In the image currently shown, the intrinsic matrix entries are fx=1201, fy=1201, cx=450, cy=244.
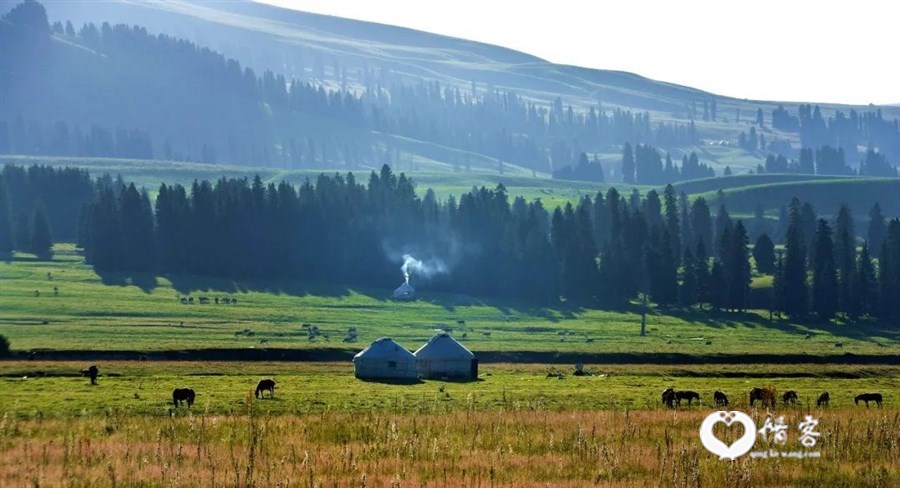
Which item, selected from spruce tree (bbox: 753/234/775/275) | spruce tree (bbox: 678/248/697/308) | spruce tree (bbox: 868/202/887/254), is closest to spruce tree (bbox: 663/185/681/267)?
spruce tree (bbox: 678/248/697/308)

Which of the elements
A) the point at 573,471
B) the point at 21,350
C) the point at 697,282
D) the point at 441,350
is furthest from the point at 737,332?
the point at 573,471

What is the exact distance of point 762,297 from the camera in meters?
145

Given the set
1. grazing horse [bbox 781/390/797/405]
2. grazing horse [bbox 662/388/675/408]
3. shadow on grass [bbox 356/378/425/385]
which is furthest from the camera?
shadow on grass [bbox 356/378/425/385]

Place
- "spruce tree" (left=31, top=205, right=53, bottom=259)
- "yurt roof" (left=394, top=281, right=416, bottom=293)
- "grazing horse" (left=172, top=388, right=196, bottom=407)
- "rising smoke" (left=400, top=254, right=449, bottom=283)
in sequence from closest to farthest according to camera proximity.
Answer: "grazing horse" (left=172, top=388, right=196, bottom=407) < "yurt roof" (left=394, top=281, right=416, bottom=293) < "rising smoke" (left=400, top=254, right=449, bottom=283) < "spruce tree" (left=31, top=205, right=53, bottom=259)

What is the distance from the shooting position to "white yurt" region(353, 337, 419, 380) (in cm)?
6938

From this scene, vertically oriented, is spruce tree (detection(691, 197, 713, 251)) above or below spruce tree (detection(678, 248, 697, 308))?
above

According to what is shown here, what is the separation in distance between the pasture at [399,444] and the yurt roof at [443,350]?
67.6 feet

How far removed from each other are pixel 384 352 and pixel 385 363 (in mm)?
655

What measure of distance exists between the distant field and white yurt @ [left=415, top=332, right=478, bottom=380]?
1550cm

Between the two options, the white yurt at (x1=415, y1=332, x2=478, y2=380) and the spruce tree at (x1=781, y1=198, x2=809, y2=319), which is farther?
the spruce tree at (x1=781, y1=198, x2=809, y2=319)

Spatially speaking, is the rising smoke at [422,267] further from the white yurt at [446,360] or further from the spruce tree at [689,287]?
the white yurt at [446,360]

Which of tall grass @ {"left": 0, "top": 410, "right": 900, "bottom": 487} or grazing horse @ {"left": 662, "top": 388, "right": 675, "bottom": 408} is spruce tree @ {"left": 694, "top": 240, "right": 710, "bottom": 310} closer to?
grazing horse @ {"left": 662, "top": 388, "right": 675, "bottom": 408}

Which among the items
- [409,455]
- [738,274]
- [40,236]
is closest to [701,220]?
[738,274]

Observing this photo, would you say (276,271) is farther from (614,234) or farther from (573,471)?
(573,471)
